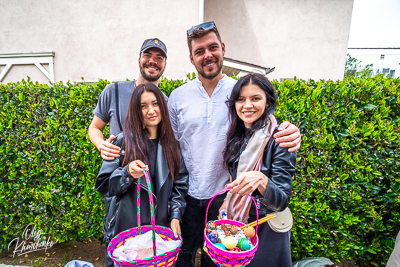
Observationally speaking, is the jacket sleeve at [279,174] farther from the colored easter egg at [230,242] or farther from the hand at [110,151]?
the hand at [110,151]

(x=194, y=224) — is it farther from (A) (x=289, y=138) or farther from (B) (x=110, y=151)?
(A) (x=289, y=138)

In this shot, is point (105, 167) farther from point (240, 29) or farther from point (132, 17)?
point (240, 29)

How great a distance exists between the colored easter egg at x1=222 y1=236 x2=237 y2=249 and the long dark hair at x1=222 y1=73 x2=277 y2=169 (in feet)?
1.87

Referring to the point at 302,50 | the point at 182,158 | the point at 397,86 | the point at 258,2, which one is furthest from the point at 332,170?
the point at 258,2

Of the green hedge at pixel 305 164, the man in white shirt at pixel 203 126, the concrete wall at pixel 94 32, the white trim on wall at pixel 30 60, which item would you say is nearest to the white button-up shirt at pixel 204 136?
the man in white shirt at pixel 203 126

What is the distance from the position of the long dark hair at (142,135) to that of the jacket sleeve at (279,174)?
74 centimetres

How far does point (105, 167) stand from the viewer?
5.08 feet

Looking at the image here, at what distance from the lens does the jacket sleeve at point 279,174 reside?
133cm

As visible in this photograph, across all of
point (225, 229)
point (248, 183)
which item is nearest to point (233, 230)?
point (225, 229)

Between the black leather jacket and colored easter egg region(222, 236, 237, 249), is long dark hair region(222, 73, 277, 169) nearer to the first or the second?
the black leather jacket

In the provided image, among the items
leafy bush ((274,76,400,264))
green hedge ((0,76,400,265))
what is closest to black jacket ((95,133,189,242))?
green hedge ((0,76,400,265))

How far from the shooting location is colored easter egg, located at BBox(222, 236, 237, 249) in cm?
125

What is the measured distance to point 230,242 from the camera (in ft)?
4.10

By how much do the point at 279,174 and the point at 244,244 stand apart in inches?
20.4
